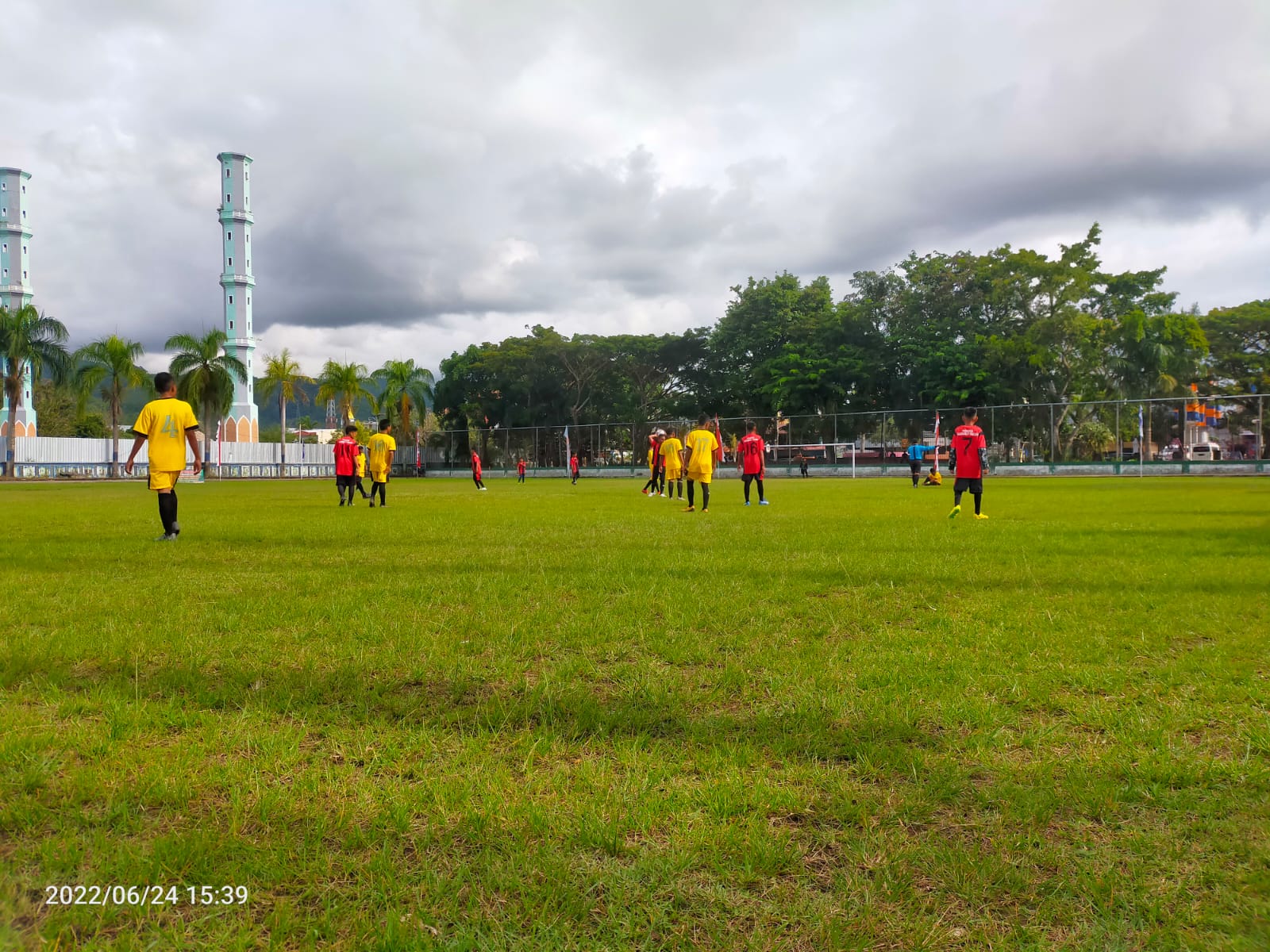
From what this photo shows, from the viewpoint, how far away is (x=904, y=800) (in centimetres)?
247

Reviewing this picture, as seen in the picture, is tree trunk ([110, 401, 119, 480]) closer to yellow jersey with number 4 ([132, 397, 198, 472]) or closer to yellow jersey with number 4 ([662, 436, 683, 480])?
yellow jersey with number 4 ([662, 436, 683, 480])

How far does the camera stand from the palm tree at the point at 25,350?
39875 millimetres

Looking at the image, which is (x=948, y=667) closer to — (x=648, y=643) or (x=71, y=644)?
(x=648, y=643)

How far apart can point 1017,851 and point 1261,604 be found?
4.48m

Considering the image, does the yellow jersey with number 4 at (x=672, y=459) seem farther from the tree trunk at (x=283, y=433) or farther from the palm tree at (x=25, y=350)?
the tree trunk at (x=283, y=433)

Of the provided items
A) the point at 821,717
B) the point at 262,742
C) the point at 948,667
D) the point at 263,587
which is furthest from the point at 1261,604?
the point at 263,587

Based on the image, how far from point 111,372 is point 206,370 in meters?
4.71

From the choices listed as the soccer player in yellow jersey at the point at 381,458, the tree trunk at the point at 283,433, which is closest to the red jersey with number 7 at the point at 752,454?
the soccer player in yellow jersey at the point at 381,458

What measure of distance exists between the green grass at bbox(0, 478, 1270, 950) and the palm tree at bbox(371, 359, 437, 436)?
52.3 metres

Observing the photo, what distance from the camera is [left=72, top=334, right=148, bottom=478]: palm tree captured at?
4400cm

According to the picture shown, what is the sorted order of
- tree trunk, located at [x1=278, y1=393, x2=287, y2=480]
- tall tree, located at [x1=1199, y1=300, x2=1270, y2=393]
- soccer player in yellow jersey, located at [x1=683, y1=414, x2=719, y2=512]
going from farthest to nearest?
tree trunk, located at [x1=278, y1=393, x2=287, y2=480]
tall tree, located at [x1=1199, y1=300, x2=1270, y2=393]
soccer player in yellow jersey, located at [x1=683, y1=414, x2=719, y2=512]

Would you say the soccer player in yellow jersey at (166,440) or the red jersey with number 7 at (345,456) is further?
the red jersey with number 7 at (345,456)
